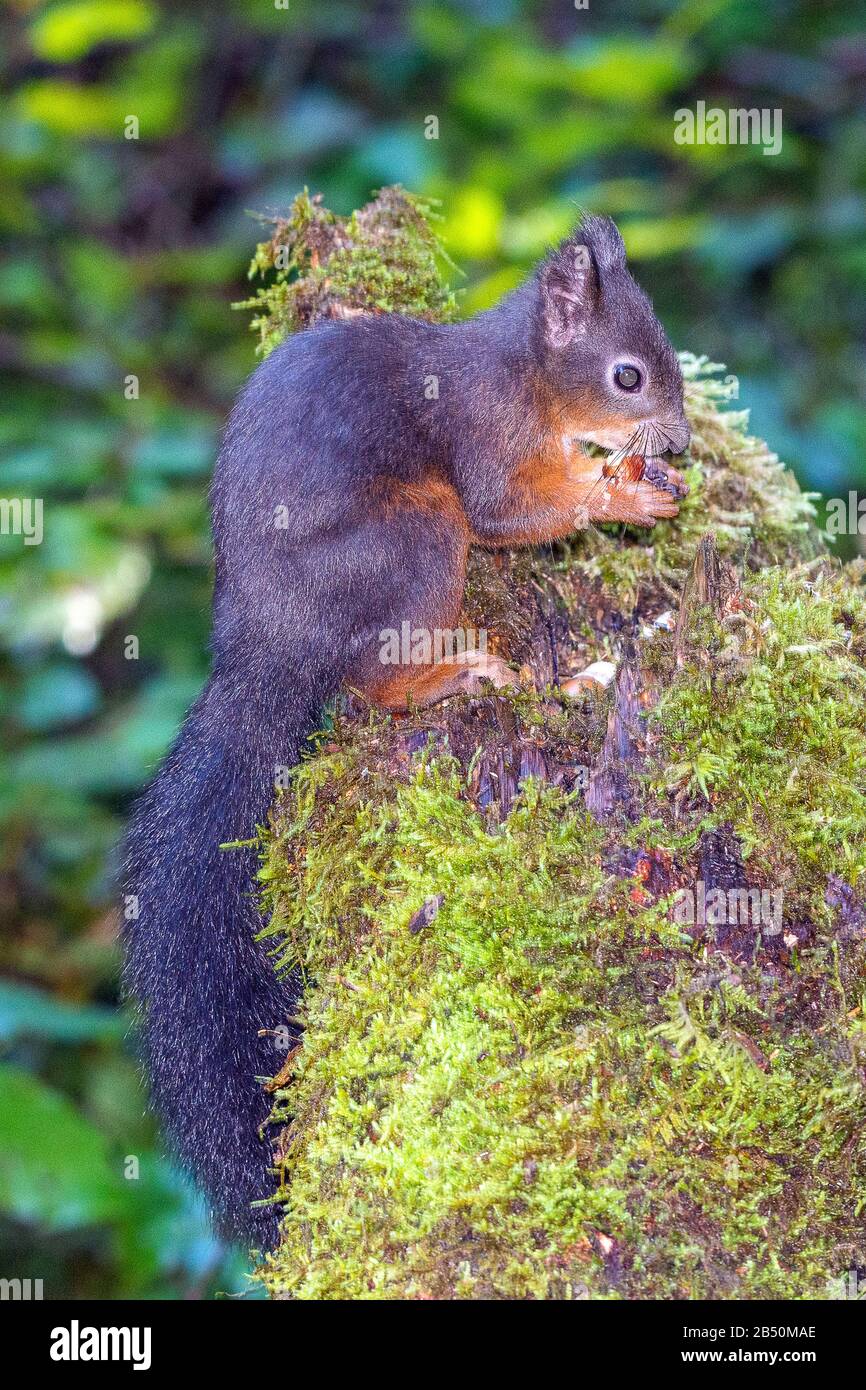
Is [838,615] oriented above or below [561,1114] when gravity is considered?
above

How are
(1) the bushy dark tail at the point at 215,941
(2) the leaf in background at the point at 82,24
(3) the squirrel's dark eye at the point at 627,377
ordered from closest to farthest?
(1) the bushy dark tail at the point at 215,941
(3) the squirrel's dark eye at the point at 627,377
(2) the leaf in background at the point at 82,24

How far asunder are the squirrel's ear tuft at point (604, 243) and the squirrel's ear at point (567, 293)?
0.08 feet

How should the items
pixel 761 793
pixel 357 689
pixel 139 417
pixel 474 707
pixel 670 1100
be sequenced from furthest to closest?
pixel 139 417 < pixel 357 689 < pixel 474 707 < pixel 761 793 < pixel 670 1100

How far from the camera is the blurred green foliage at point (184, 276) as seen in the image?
5043 millimetres

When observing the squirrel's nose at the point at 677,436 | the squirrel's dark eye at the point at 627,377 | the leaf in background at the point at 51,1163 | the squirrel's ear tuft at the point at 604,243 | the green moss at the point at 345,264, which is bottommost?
the leaf in background at the point at 51,1163

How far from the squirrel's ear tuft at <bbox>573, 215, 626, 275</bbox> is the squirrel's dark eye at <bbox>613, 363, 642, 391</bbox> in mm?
302

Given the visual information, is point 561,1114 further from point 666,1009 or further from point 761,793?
point 761,793

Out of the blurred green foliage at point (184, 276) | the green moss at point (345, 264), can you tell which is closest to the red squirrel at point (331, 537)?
the green moss at point (345, 264)

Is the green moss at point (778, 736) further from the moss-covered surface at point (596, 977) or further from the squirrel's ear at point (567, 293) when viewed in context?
the squirrel's ear at point (567, 293)

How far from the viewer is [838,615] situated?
321 centimetres

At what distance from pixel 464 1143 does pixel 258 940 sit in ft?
2.75

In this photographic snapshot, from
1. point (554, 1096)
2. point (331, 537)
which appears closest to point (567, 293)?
point (331, 537)

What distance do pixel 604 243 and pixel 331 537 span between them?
127cm

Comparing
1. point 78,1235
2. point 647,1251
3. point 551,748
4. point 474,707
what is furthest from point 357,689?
point 78,1235
